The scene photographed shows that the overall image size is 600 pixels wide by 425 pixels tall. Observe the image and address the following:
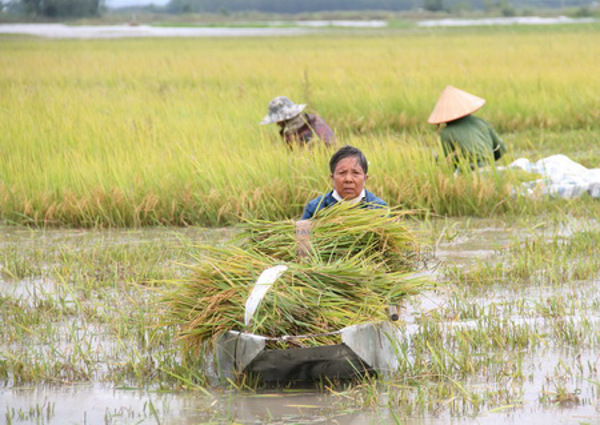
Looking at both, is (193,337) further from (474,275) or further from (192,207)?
(192,207)

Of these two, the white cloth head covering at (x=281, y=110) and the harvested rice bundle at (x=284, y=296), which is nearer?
the harvested rice bundle at (x=284, y=296)

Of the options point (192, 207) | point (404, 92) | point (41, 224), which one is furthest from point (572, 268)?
point (404, 92)

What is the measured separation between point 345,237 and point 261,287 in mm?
592

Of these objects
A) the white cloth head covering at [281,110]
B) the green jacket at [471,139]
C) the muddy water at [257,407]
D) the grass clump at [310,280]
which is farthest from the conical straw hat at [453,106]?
the muddy water at [257,407]

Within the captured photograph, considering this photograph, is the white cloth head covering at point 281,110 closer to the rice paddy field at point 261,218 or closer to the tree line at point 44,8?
the rice paddy field at point 261,218

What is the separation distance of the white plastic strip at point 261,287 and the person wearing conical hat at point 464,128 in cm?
346

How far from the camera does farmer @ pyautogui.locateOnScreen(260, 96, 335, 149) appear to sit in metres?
7.04

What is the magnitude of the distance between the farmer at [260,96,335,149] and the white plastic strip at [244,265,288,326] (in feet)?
11.5

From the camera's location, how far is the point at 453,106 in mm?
6809

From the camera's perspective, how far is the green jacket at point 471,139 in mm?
6742

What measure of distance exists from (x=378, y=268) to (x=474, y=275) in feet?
3.79

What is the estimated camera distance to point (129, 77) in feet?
50.4

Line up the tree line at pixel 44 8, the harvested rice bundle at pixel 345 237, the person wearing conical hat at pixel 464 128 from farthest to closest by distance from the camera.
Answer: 1. the tree line at pixel 44 8
2. the person wearing conical hat at pixel 464 128
3. the harvested rice bundle at pixel 345 237

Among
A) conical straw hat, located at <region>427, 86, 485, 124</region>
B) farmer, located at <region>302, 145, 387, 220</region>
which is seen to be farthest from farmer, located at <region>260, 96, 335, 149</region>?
farmer, located at <region>302, 145, 387, 220</region>
